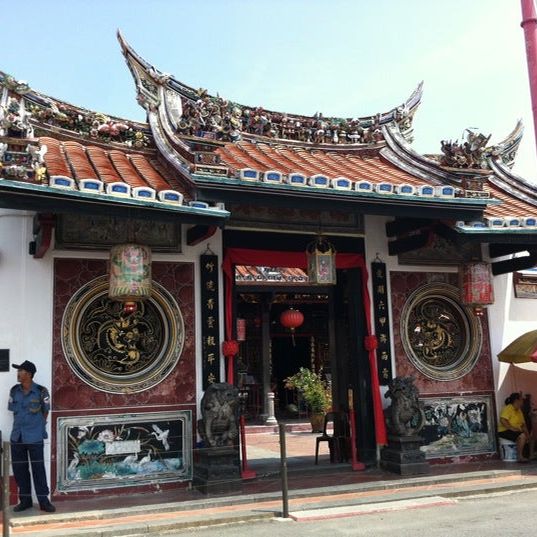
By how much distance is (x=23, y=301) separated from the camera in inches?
313

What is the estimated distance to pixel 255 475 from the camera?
29.5 feet

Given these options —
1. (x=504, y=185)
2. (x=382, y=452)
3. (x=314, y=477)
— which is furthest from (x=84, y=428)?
(x=504, y=185)

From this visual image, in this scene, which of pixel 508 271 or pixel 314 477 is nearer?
pixel 314 477

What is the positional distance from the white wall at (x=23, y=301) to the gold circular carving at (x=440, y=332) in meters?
5.15

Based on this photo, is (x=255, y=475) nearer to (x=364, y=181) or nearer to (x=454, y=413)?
(x=454, y=413)

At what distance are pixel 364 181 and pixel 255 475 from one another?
14.3 ft

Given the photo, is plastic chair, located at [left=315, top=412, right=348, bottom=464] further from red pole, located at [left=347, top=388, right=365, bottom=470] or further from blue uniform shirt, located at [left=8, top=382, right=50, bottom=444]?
blue uniform shirt, located at [left=8, top=382, right=50, bottom=444]

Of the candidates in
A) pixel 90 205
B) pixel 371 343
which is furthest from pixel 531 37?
pixel 90 205

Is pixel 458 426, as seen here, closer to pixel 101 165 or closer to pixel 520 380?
pixel 520 380

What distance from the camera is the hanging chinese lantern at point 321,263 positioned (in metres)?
9.06

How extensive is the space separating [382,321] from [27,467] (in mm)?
5388

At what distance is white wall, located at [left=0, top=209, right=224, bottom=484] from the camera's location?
7.80 m

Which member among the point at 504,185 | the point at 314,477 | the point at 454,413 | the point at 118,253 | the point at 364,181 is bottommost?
the point at 314,477

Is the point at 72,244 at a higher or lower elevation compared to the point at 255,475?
higher
